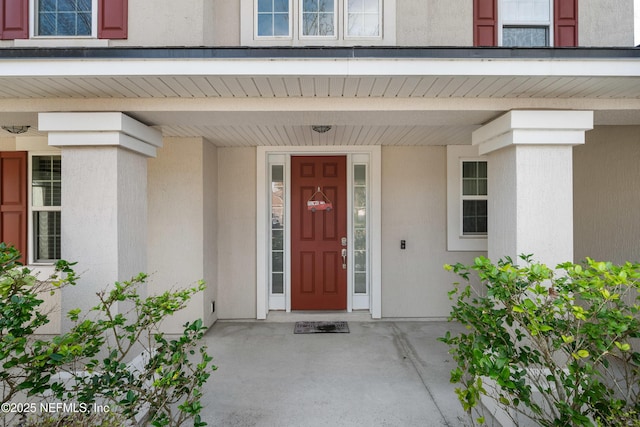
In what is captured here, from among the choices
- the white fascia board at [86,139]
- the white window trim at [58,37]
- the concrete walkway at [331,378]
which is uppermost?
the white window trim at [58,37]

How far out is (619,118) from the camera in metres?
3.48

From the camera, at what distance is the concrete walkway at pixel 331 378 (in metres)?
2.94

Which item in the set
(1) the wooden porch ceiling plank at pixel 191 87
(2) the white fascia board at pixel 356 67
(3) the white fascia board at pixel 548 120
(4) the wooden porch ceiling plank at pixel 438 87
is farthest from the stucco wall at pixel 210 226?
(3) the white fascia board at pixel 548 120

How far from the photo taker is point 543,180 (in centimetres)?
304

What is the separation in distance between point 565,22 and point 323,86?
130 inches

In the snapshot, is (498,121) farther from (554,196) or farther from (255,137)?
(255,137)

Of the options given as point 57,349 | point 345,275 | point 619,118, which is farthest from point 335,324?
point 619,118

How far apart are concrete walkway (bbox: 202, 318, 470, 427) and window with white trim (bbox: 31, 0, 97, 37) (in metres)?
3.92

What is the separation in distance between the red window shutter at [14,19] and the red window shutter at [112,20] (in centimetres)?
81

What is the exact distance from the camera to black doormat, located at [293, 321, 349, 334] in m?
4.82

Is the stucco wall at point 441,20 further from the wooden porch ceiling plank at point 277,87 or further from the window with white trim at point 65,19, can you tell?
the window with white trim at point 65,19

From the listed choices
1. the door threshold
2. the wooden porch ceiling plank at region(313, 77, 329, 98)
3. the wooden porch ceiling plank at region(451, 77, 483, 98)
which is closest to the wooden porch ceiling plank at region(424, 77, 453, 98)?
the wooden porch ceiling plank at region(451, 77, 483, 98)

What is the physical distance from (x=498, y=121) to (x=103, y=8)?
4.21 metres

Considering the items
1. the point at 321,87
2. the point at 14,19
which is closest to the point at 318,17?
the point at 321,87
